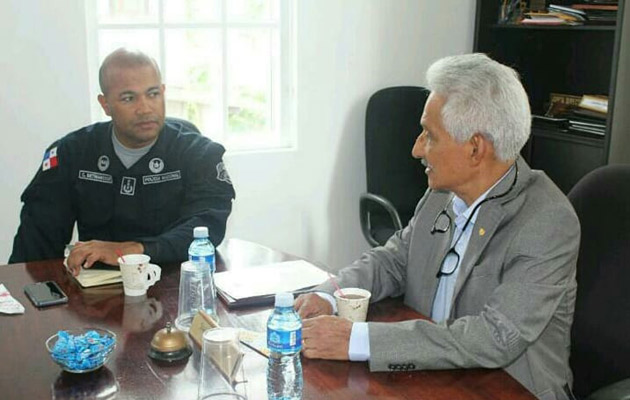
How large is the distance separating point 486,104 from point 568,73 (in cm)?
231

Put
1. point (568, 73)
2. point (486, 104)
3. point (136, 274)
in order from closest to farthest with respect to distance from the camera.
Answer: point (486, 104)
point (136, 274)
point (568, 73)

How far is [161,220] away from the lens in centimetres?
244

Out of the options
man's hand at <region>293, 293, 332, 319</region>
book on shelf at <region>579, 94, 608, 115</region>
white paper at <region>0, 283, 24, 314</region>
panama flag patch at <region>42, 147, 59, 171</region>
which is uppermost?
book on shelf at <region>579, 94, 608, 115</region>

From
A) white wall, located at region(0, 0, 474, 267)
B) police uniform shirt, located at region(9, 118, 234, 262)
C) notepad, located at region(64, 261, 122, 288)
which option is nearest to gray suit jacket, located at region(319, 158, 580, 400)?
notepad, located at region(64, 261, 122, 288)

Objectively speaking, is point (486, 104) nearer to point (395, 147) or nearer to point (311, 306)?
point (311, 306)

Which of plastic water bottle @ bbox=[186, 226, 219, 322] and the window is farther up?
the window

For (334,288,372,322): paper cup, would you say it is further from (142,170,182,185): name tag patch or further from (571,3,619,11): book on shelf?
(571,3,619,11): book on shelf

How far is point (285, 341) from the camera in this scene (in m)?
1.40

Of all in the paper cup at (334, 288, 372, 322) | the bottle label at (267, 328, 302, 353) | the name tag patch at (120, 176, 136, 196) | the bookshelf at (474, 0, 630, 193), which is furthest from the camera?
the bookshelf at (474, 0, 630, 193)

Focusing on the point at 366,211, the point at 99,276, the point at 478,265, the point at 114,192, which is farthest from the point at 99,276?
the point at 366,211

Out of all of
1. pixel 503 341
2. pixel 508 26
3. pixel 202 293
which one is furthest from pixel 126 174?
pixel 508 26

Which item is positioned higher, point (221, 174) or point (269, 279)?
point (221, 174)

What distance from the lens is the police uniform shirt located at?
7.92 feet

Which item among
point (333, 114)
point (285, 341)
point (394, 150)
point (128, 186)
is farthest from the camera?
point (333, 114)
